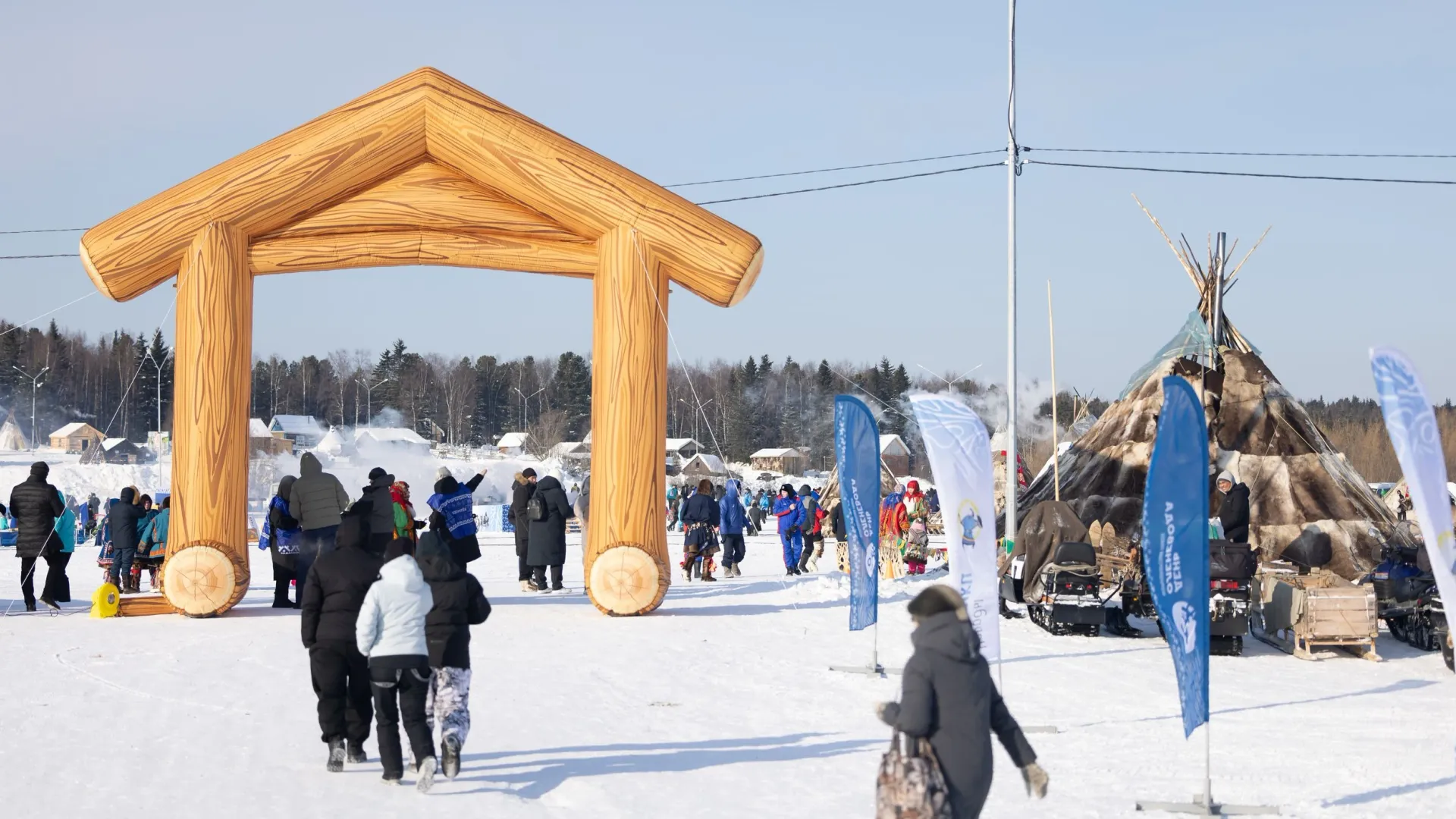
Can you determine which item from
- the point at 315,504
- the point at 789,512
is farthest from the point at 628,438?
the point at 789,512

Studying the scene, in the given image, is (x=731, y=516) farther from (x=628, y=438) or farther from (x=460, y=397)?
(x=460, y=397)

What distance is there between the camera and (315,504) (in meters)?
13.9

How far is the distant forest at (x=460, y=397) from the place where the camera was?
84.8 meters

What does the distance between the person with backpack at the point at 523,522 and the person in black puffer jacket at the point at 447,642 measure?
9.82 metres

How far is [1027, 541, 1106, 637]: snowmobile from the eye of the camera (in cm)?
1380

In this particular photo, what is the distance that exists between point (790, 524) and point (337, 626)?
45.4 ft

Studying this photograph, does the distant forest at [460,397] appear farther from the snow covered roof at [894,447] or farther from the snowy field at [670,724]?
the snowy field at [670,724]

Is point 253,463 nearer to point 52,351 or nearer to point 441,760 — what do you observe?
point 52,351

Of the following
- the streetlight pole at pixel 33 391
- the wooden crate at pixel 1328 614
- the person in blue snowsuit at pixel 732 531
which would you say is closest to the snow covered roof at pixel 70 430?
the streetlight pole at pixel 33 391

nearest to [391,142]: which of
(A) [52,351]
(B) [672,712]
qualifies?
(B) [672,712]

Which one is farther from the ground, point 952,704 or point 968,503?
point 968,503

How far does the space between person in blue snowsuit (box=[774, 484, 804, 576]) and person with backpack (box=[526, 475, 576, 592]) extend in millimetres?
4258

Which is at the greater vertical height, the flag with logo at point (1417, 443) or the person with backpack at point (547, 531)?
the flag with logo at point (1417, 443)

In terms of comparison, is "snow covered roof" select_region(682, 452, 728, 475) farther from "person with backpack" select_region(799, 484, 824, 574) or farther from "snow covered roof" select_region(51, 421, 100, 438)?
"person with backpack" select_region(799, 484, 824, 574)
